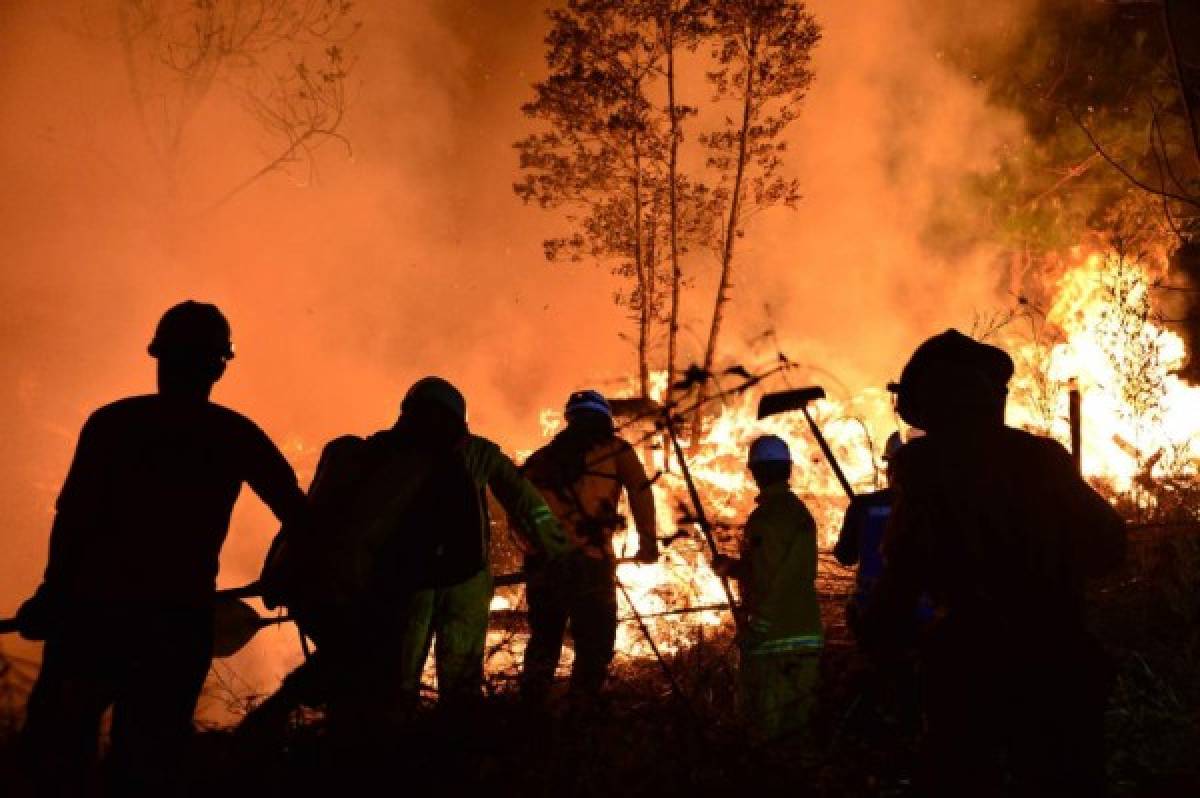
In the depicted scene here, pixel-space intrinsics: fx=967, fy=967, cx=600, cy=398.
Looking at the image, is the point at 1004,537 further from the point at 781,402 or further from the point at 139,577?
the point at 139,577

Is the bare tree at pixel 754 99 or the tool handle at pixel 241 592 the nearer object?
the tool handle at pixel 241 592

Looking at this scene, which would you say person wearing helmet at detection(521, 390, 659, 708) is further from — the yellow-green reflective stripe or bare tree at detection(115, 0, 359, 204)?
bare tree at detection(115, 0, 359, 204)

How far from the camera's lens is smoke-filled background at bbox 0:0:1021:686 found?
1636 centimetres

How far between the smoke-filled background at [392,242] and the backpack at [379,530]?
11.2 metres

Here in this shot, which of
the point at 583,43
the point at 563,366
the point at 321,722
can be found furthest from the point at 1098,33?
the point at 321,722

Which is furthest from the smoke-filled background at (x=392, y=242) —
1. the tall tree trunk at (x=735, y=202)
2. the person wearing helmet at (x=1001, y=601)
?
the person wearing helmet at (x=1001, y=601)

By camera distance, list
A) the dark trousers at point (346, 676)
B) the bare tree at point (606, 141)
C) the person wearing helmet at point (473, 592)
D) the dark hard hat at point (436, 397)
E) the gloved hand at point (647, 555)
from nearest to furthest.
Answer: the dark trousers at point (346, 676)
the dark hard hat at point (436, 397)
the person wearing helmet at point (473, 592)
the gloved hand at point (647, 555)
the bare tree at point (606, 141)

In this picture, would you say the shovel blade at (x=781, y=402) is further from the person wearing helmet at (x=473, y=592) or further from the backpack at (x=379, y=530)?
the backpack at (x=379, y=530)

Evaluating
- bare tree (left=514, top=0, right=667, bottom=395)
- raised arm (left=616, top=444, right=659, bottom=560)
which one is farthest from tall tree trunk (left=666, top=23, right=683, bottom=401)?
raised arm (left=616, top=444, right=659, bottom=560)

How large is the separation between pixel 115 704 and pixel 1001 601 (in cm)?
274

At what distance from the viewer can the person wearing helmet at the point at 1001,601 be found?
272cm

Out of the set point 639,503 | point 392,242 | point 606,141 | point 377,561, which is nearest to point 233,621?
point 377,561

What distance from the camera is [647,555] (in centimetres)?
529

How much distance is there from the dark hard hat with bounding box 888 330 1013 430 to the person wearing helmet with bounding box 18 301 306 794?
2.25 metres
